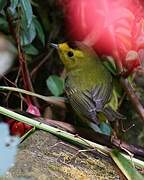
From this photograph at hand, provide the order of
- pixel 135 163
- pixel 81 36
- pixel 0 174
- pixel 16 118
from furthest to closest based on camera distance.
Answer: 1. pixel 81 36
2. pixel 16 118
3. pixel 135 163
4. pixel 0 174

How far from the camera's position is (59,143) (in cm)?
183

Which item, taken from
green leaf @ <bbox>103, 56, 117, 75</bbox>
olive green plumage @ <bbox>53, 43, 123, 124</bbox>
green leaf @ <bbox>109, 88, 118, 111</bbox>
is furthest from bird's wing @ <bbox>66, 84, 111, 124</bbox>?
green leaf @ <bbox>103, 56, 117, 75</bbox>

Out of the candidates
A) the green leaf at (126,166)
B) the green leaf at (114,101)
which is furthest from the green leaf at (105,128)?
the green leaf at (126,166)

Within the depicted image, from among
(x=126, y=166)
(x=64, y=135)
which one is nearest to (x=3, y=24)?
(x=64, y=135)

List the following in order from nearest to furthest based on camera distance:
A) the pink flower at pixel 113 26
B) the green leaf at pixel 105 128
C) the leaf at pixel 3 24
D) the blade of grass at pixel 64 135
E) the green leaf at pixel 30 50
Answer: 1. the blade of grass at pixel 64 135
2. the pink flower at pixel 113 26
3. the green leaf at pixel 105 128
4. the leaf at pixel 3 24
5. the green leaf at pixel 30 50

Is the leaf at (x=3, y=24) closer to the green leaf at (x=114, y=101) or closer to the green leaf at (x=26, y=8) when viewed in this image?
the green leaf at (x=26, y=8)

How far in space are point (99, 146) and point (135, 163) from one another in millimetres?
124

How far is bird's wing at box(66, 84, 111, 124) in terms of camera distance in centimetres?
211

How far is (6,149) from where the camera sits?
1664mm

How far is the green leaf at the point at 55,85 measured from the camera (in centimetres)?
253

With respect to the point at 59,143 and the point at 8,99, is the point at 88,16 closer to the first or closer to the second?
the point at 8,99

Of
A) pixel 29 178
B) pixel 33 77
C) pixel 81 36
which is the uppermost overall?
pixel 29 178

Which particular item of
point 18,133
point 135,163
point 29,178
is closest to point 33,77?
point 18,133

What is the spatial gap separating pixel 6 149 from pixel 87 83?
787 mm
